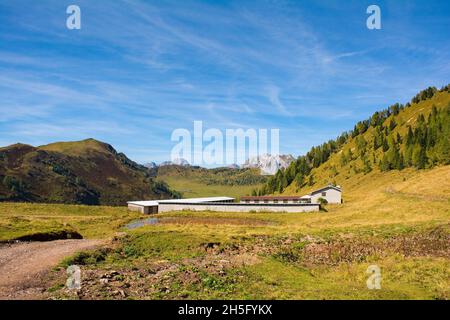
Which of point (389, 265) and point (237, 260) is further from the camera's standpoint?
point (237, 260)

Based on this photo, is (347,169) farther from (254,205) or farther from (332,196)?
(254,205)

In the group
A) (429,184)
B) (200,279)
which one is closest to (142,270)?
(200,279)

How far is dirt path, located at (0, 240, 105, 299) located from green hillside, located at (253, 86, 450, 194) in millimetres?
115799

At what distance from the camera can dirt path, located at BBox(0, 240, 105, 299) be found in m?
20.4

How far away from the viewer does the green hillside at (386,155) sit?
11969 centimetres

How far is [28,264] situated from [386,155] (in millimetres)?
135983

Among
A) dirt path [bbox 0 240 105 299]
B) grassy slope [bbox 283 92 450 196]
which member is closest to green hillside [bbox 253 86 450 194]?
grassy slope [bbox 283 92 450 196]

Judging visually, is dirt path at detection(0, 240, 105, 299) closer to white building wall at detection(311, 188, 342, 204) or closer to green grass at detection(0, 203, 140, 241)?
green grass at detection(0, 203, 140, 241)

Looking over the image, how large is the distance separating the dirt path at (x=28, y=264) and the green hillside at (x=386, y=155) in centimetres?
11580

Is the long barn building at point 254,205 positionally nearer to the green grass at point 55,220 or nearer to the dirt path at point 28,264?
the green grass at point 55,220

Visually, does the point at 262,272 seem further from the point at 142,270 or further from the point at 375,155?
the point at 375,155

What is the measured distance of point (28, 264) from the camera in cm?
2700
